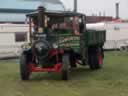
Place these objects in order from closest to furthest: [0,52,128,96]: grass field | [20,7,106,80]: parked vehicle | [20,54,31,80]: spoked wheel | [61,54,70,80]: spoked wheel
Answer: [0,52,128,96]: grass field, [61,54,70,80]: spoked wheel, [20,7,106,80]: parked vehicle, [20,54,31,80]: spoked wheel

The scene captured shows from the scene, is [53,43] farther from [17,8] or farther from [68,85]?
[17,8]

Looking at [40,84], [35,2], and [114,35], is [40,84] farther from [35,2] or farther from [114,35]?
[35,2]

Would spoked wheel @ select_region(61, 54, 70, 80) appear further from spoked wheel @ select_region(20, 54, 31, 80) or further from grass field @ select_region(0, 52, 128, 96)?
spoked wheel @ select_region(20, 54, 31, 80)

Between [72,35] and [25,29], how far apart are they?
1848cm

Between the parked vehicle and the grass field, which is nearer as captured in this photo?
the grass field

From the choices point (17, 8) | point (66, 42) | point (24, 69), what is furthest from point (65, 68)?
point (17, 8)

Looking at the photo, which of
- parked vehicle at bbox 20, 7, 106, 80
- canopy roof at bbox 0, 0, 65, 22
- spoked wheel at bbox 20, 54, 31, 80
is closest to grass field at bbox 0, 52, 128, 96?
spoked wheel at bbox 20, 54, 31, 80

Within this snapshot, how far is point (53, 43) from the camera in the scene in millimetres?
18734

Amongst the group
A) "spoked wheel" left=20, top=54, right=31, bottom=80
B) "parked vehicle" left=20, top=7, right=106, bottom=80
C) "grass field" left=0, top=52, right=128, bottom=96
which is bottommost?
"grass field" left=0, top=52, right=128, bottom=96

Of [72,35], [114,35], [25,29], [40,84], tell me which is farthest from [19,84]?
[114,35]

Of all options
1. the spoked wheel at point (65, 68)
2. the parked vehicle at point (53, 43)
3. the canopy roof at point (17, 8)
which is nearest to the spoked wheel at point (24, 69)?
the parked vehicle at point (53, 43)

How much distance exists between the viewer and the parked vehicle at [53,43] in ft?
60.6

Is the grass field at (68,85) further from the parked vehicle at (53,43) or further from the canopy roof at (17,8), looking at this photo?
the canopy roof at (17,8)

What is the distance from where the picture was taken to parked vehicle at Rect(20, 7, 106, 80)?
1847cm
